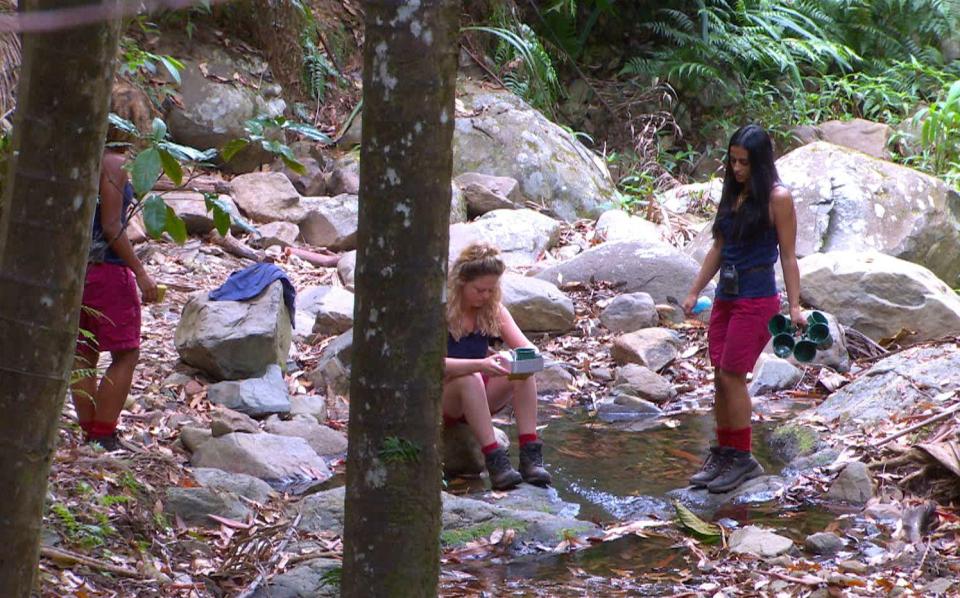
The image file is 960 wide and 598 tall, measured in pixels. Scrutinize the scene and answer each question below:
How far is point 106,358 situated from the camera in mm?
6668

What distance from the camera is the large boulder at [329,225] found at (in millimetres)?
9758

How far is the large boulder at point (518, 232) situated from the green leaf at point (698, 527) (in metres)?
5.15

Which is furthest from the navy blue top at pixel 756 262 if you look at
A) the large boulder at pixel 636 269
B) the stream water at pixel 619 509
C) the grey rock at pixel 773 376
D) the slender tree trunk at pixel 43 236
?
the slender tree trunk at pixel 43 236

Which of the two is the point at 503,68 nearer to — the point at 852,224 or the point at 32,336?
the point at 852,224

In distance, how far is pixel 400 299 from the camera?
2.26 meters

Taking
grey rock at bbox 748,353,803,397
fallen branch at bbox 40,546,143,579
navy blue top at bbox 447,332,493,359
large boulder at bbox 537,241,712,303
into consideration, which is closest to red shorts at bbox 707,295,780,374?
navy blue top at bbox 447,332,493,359

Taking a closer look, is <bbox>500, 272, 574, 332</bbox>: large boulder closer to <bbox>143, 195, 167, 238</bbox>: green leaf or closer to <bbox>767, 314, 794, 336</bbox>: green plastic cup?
<bbox>767, 314, 794, 336</bbox>: green plastic cup

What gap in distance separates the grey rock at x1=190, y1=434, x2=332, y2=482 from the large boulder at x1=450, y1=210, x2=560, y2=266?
13.7ft

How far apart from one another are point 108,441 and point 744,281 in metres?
3.01

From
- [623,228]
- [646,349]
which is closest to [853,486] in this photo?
[646,349]

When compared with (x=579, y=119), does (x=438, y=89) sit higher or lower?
Answer: lower

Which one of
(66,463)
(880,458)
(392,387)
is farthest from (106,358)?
(392,387)

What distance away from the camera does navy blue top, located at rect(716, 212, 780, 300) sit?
5219 mm

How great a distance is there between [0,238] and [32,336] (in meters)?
0.21
